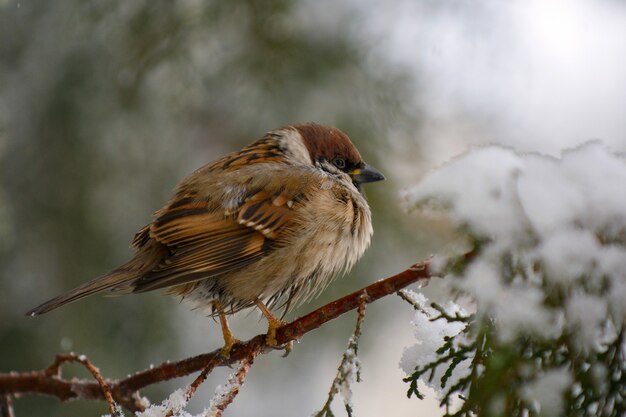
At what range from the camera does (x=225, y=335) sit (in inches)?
107

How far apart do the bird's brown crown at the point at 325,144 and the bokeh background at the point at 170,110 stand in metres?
0.52

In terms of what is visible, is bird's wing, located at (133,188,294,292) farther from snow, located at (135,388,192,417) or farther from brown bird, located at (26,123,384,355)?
snow, located at (135,388,192,417)

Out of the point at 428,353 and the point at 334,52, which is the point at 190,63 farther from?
the point at 428,353

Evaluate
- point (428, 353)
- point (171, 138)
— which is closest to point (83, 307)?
point (171, 138)

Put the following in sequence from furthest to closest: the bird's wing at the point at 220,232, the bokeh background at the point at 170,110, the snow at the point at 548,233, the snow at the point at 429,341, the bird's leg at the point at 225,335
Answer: the bokeh background at the point at 170,110
the bird's wing at the point at 220,232
the bird's leg at the point at 225,335
the snow at the point at 429,341
the snow at the point at 548,233

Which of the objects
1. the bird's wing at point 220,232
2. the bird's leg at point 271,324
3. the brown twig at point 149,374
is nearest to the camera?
the brown twig at point 149,374

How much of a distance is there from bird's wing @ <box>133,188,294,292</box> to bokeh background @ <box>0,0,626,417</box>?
3.59 feet

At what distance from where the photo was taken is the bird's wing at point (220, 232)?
8.79 feet

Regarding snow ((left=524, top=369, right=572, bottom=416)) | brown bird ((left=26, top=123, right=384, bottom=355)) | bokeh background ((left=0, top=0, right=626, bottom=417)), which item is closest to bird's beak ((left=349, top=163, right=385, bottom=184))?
brown bird ((left=26, top=123, right=384, bottom=355))

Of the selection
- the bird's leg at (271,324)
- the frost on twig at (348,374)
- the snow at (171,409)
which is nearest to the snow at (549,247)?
the frost on twig at (348,374)

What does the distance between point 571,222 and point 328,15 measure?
2808 mm

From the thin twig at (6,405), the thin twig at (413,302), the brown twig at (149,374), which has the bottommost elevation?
the thin twig at (413,302)

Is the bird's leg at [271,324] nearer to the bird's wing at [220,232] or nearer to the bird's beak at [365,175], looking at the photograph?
the bird's wing at [220,232]

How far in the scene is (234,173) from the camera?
2992mm
